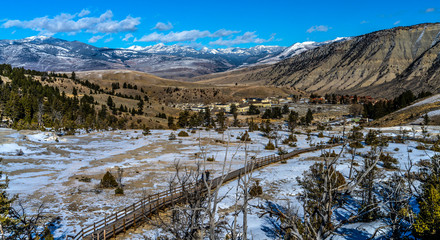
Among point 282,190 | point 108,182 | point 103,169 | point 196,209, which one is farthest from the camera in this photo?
point 103,169

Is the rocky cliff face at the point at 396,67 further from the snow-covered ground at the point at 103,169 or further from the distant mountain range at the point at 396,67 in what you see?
the snow-covered ground at the point at 103,169

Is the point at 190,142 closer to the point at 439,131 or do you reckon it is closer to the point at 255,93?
the point at 439,131

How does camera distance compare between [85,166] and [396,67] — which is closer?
[85,166]

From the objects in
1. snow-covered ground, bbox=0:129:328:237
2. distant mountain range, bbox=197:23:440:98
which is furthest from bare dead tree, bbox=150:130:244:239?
distant mountain range, bbox=197:23:440:98

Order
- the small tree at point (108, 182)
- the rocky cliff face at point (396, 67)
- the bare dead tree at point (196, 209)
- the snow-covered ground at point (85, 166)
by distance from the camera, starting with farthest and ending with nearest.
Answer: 1. the rocky cliff face at point (396, 67)
2. the small tree at point (108, 182)
3. the snow-covered ground at point (85, 166)
4. the bare dead tree at point (196, 209)

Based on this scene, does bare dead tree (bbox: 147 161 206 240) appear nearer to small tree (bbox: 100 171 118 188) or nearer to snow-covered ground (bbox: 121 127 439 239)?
snow-covered ground (bbox: 121 127 439 239)

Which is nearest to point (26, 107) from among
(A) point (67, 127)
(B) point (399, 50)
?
(A) point (67, 127)

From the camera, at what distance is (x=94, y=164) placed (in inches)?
1341

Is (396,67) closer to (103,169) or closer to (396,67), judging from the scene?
(396,67)

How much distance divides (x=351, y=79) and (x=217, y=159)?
175233 millimetres

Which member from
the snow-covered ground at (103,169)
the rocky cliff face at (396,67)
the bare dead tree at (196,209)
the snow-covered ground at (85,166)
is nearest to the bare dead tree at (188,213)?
the bare dead tree at (196,209)

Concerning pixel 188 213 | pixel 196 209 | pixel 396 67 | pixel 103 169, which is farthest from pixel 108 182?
pixel 396 67

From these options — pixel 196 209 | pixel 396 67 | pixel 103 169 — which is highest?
pixel 396 67

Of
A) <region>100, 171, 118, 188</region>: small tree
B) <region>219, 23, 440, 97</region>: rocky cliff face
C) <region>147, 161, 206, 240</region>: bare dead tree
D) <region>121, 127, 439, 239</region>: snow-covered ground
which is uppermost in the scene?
<region>219, 23, 440, 97</region>: rocky cliff face
